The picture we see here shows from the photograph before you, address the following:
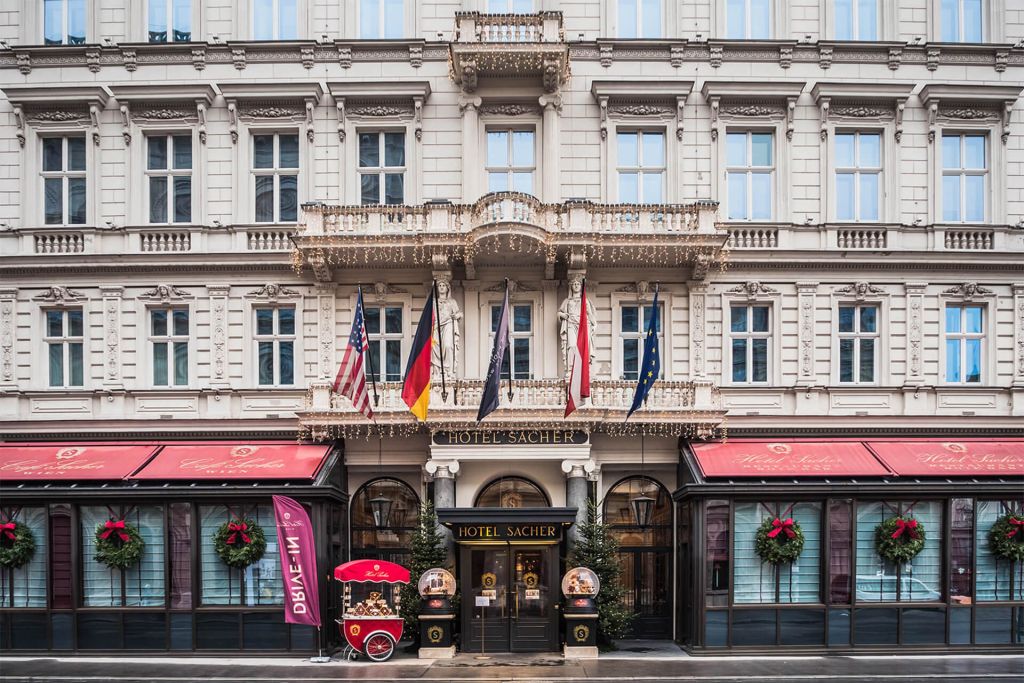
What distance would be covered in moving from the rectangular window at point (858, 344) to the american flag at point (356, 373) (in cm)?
1240

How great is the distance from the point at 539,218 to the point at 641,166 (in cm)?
360

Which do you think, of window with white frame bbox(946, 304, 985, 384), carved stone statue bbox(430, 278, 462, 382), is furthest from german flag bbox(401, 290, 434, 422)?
window with white frame bbox(946, 304, 985, 384)

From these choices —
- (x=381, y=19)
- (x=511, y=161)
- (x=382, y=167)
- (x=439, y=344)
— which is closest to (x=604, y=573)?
(x=439, y=344)

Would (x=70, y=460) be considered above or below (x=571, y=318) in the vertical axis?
below

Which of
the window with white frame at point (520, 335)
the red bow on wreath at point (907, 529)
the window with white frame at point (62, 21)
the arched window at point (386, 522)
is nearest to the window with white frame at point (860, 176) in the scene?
the red bow on wreath at point (907, 529)

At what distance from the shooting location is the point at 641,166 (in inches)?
909

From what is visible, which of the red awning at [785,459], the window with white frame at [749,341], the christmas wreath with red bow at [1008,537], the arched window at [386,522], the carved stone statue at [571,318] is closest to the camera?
the christmas wreath with red bow at [1008,537]

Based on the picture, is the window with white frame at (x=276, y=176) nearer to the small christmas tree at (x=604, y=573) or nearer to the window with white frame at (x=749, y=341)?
the small christmas tree at (x=604, y=573)

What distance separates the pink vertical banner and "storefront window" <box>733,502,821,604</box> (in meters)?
9.76

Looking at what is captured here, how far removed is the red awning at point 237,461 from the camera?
20516 mm

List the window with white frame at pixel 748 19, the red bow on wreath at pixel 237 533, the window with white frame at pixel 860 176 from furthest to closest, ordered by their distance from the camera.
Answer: the window with white frame at pixel 748 19, the window with white frame at pixel 860 176, the red bow on wreath at pixel 237 533

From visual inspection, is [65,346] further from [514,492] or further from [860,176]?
[860,176]

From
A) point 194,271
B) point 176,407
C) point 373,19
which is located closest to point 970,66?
point 373,19

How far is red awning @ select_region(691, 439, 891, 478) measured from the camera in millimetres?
20469
